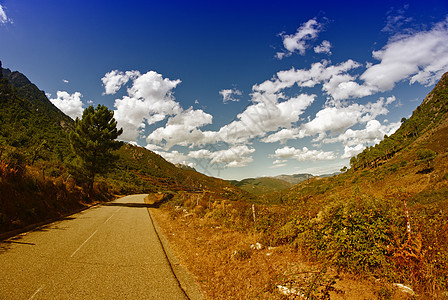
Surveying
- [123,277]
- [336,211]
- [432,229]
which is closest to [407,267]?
[432,229]

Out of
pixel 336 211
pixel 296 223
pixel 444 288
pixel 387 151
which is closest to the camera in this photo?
pixel 444 288

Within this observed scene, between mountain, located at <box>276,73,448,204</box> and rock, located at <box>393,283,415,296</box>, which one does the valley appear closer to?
rock, located at <box>393,283,415,296</box>

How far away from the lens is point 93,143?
22.7 m

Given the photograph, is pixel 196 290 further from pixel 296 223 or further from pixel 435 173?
pixel 435 173

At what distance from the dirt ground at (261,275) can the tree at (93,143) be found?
65.5 ft

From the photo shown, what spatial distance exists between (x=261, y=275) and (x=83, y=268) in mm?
5347

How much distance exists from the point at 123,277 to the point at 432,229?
323 inches

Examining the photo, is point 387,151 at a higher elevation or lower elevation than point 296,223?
higher

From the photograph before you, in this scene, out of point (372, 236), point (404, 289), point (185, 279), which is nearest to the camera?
point (404, 289)

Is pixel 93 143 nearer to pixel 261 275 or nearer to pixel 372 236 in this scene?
pixel 261 275

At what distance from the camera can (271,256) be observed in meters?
6.70

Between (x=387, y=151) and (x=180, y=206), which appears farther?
Answer: (x=387, y=151)

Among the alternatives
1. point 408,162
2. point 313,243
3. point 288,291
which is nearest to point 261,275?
point 288,291

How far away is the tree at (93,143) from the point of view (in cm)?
2298
